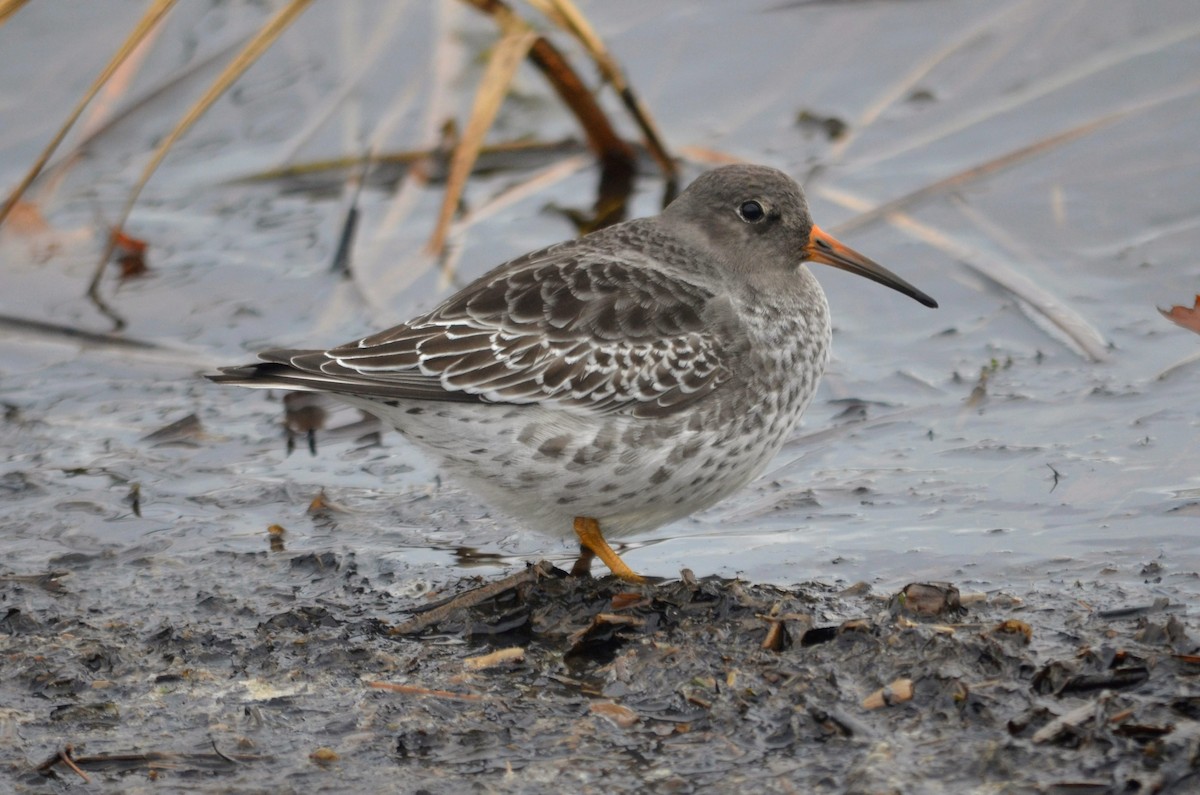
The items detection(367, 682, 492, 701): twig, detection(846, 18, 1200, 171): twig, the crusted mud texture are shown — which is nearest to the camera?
the crusted mud texture

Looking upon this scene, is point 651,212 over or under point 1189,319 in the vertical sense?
over

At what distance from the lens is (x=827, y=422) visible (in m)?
7.47

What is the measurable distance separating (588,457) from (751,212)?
59.4 inches

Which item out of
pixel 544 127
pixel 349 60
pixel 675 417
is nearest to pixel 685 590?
pixel 675 417

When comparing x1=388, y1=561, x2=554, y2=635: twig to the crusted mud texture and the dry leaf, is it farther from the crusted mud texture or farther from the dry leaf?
the dry leaf

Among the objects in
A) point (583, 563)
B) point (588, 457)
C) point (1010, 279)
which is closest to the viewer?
point (588, 457)

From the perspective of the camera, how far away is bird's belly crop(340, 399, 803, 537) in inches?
230

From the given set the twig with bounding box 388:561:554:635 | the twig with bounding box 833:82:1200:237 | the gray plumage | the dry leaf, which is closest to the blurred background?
the twig with bounding box 833:82:1200:237

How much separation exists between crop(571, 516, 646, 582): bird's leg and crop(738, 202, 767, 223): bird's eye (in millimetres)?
1556

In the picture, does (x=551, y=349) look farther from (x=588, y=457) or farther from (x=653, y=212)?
(x=653, y=212)

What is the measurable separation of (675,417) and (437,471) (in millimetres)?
1672

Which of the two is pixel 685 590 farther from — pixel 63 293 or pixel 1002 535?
pixel 63 293

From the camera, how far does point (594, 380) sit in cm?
603

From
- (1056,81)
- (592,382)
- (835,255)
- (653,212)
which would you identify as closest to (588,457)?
(592,382)
